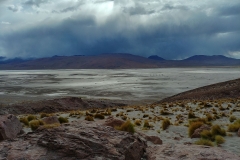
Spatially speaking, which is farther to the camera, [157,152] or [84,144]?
[157,152]

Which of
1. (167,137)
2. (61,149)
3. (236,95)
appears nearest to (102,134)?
(61,149)

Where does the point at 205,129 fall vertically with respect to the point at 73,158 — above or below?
below

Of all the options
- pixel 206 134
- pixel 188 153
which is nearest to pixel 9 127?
pixel 188 153

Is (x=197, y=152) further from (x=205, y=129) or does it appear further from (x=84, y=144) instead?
(x=205, y=129)

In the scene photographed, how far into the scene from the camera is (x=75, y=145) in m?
5.45

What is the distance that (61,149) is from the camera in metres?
5.31

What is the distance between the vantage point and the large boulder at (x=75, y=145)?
5211 mm

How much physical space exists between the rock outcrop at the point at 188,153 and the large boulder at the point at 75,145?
1.42ft

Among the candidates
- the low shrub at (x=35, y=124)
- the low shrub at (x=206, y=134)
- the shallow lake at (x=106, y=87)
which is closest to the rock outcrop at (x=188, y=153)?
the low shrub at (x=206, y=134)

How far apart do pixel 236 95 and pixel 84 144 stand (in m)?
32.6

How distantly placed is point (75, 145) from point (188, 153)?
8.25 feet

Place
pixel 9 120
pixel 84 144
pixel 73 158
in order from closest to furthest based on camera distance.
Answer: pixel 73 158 < pixel 84 144 < pixel 9 120

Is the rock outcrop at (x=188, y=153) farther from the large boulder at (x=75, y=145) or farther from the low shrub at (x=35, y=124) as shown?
the low shrub at (x=35, y=124)

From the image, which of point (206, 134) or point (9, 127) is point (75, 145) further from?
point (206, 134)
